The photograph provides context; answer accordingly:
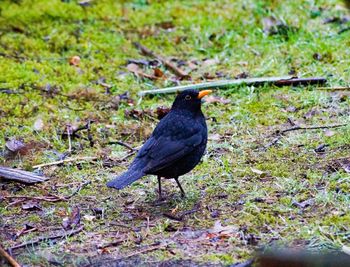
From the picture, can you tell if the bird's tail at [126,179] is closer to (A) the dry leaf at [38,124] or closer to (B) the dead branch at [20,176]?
(B) the dead branch at [20,176]

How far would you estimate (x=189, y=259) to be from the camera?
4.64m

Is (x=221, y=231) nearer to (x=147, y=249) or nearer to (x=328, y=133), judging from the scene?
(x=147, y=249)

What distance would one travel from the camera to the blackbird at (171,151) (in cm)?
546

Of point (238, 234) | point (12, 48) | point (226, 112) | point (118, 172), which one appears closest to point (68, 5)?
point (12, 48)

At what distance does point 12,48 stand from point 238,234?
5421 millimetres

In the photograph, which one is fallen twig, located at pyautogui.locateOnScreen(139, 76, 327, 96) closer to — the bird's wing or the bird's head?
the bird's head

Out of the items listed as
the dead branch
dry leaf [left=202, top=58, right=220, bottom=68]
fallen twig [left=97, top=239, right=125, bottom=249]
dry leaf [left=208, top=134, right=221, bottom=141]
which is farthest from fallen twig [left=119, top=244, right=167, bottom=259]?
dry leaf [left=202, top=58, right=220, bottom=68]

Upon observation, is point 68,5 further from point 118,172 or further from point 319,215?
point 319,215

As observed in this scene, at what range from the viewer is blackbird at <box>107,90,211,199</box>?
5.46m

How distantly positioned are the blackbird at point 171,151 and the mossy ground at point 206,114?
0.98ft

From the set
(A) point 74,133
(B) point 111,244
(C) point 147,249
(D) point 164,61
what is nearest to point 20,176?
(A) point 74,133

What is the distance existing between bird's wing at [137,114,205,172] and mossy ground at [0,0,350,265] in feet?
1.26

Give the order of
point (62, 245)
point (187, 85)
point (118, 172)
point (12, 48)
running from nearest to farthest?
point (62, 245) < point (118, 172) < point (187, 85) < point (12, 48)

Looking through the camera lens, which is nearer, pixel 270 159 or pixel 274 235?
pixel 274 235
